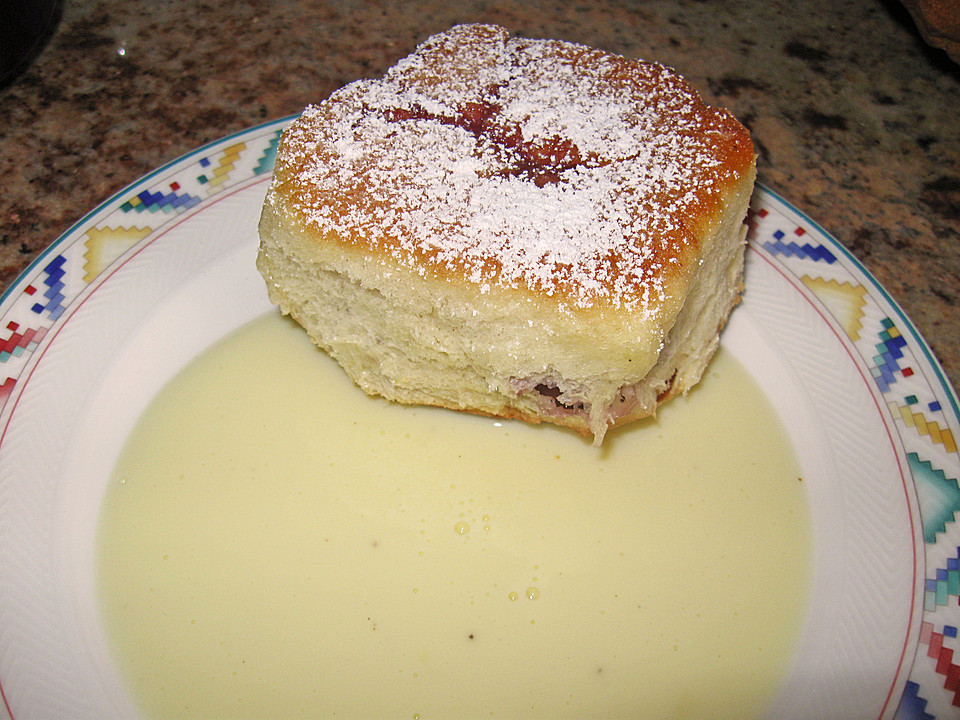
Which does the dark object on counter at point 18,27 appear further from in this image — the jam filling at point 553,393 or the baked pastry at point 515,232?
the jam filling at point 553,393

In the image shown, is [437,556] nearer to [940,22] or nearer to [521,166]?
[521,166]

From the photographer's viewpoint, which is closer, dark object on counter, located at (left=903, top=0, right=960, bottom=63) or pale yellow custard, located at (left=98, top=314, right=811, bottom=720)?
pale yellow custard, located at (left=98, top=314, right=811, bottom=720)

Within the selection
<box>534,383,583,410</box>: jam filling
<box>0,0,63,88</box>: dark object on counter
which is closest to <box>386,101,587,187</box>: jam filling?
<box>534,383,583,410</box>: jam filling

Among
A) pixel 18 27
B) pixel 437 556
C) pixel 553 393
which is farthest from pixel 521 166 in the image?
pixel 18 27

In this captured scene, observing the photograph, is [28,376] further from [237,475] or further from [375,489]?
[375,489]

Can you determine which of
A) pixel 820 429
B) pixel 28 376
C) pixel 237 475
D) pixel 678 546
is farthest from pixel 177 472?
pixel 820 429

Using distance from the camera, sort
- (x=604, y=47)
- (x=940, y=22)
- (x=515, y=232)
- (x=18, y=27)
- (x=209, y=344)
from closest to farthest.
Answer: (x=515, y=232) < (x=209, y=344) < (x=18, y=27) < (x=940, y=22) < (x=604, y=47)

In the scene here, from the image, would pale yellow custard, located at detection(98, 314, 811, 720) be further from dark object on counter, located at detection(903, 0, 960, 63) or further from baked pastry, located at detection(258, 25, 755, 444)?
dark object on counter, located at detection(903, 0, 960, 63)
